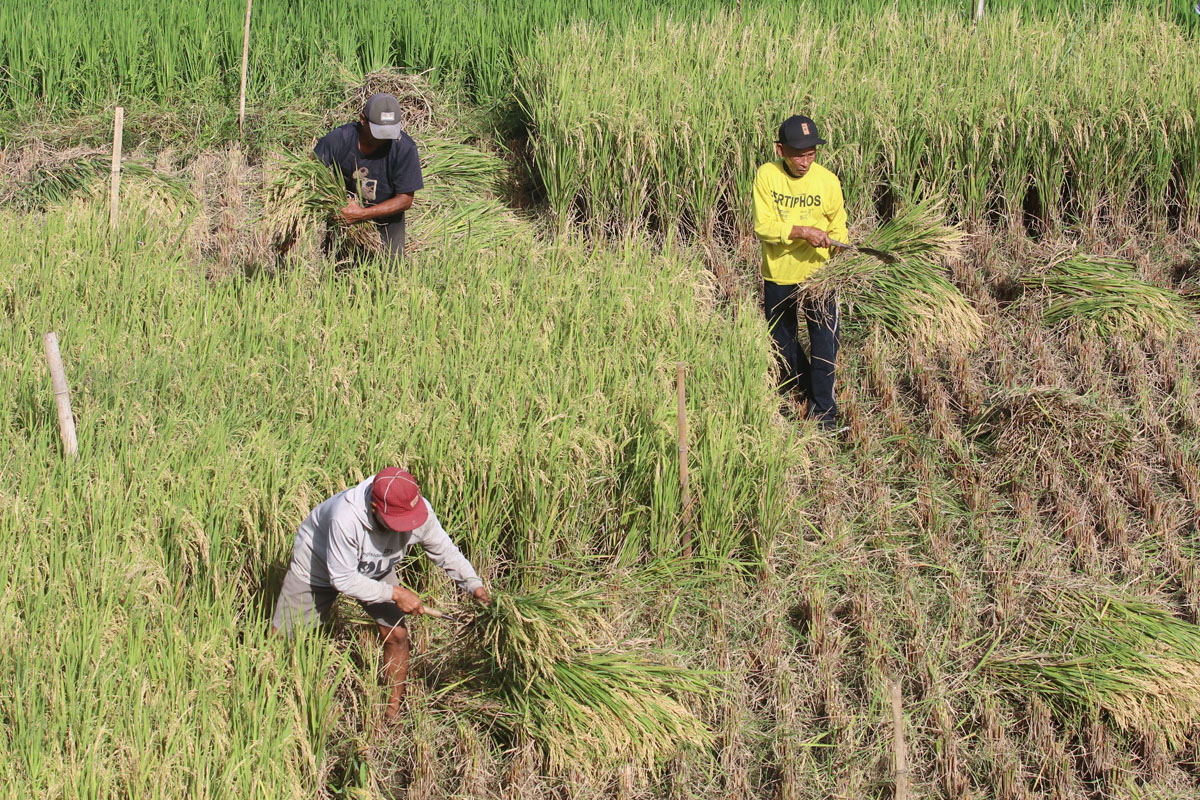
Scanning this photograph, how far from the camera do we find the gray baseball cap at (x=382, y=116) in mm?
5508

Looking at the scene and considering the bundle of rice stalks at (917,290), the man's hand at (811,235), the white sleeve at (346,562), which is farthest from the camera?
the bundle of rice stalks at (917,290)

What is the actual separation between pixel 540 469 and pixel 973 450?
2.15 meters

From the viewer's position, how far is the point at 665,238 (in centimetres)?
677

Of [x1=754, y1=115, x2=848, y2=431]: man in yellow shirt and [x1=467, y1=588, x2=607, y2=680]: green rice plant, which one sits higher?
[x1=754, y1=115, x2=848, y2=431]: man in yellow shirt

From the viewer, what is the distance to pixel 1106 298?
242 inches

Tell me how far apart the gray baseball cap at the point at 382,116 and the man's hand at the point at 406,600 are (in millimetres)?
2446

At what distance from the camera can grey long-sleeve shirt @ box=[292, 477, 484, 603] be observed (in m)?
3.69

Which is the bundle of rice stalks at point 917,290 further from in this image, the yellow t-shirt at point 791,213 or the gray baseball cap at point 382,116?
the gray baseball cap at point 382,116

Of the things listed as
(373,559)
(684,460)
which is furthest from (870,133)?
(373,559)

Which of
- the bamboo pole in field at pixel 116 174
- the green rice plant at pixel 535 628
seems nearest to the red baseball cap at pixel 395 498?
the green rice plant at pixel 535 628

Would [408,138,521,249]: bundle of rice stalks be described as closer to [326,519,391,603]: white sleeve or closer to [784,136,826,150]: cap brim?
[784,136,826,150]: cap brim

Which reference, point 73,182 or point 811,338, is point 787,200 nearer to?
point 811,338

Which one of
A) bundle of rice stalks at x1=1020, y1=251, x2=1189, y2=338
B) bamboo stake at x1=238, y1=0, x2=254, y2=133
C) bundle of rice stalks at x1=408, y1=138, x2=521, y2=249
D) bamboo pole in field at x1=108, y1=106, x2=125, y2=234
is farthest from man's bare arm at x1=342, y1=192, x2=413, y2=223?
bundle of rice stalks at x1=1020, y1=251, x2=1189, y2=338

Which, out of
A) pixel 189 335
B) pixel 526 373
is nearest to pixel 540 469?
pixel 526 373
